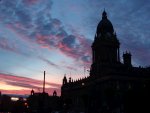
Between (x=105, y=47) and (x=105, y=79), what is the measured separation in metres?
18.4

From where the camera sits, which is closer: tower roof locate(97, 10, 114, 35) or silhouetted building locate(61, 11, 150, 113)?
silhouetted building locate(61, 11, 150, 113)

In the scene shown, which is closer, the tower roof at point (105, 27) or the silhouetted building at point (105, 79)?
the silhouetted building at point (105, 79)

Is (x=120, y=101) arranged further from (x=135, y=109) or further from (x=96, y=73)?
(x=135, y=109)

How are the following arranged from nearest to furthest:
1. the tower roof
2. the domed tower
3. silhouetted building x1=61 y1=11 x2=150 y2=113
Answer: silhouetted building x1=61 y1=11 x2=150 y2=113
the domed tower
the tower roof

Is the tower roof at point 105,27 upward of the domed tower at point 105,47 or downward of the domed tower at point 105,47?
upward

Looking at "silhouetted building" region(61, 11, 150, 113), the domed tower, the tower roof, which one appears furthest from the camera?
the tower roof

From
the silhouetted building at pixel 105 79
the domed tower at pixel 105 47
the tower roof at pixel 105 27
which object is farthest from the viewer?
A: the tower roof at pixel 105 27

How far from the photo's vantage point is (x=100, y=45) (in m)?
124

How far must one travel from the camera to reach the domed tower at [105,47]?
122 meters

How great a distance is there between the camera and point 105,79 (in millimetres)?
108562

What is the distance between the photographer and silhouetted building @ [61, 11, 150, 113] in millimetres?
99325

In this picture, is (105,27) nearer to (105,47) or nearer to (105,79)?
(105,47)

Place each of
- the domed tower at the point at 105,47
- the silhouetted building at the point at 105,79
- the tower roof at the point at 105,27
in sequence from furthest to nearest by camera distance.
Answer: the tower roof at the point at 105,27
the domed tower at the point at 105,47
the silhouetted building at the point at 105,79

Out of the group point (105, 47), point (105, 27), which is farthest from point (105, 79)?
point (105, 27)
